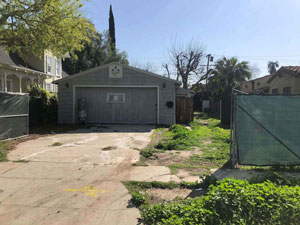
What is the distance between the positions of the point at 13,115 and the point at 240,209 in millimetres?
8122

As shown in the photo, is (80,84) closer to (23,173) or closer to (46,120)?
(46,120)

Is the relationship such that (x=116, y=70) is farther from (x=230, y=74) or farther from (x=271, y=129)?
(x=230, y=74)

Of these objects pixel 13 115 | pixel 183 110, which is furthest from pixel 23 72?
pixel 183 110

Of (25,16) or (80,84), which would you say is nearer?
(25,16)

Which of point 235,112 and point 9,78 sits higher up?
point 9,78

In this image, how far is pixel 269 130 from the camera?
4.84 meters

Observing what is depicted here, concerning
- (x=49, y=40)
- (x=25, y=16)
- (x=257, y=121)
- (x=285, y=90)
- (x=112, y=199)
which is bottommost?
(x=112, y=199)

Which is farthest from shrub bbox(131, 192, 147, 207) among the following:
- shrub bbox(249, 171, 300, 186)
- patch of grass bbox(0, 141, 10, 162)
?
patch of grass bbox(0, 141, 10, 162)

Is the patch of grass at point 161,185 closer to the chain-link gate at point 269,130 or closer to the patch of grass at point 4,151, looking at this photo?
the chain-link gate at point 269,130

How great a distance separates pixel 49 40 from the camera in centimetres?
771

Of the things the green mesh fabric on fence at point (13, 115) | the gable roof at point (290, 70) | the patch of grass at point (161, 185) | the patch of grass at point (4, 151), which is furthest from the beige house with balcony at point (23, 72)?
the gable roof at point (290, 70)

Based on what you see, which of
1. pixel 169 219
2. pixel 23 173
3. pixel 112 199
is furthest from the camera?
pixel 23 173

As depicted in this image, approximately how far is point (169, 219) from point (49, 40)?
289 inches

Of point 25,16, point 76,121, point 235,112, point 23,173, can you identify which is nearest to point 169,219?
point 235,112
